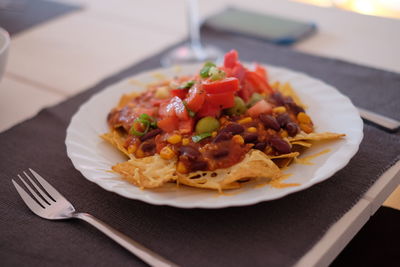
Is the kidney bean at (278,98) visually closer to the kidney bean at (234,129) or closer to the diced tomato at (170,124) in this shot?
the kidney bean at (234,129)

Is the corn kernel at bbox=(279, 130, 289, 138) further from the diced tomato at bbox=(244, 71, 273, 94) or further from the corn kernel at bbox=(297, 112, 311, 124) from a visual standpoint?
the diced tomato at bbox=(244, 71, 273, 94)

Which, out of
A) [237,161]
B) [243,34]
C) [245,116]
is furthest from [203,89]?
[243,34]

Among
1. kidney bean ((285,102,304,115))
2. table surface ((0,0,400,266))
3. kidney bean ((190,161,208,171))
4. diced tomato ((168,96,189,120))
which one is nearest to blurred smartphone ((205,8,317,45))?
table surface ((0,0,400,266))

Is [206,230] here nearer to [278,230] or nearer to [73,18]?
[278,230]

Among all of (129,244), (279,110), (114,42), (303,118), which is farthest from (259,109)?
(114,42)

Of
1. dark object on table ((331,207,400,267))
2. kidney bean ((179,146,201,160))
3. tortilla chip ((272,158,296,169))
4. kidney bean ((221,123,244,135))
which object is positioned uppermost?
kidney bean ((221,123,244,135))
